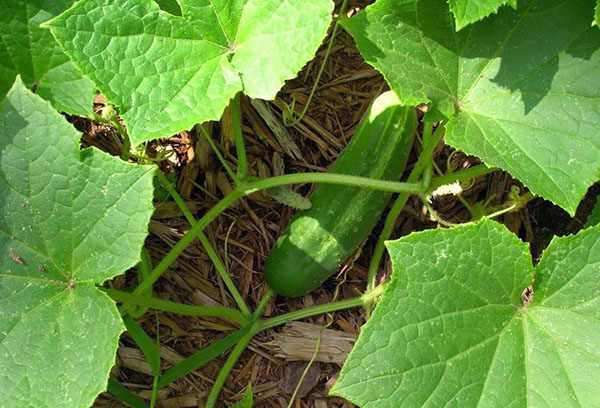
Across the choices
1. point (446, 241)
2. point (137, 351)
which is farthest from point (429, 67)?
point (137, 351)

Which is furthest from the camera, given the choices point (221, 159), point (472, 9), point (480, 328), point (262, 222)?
point (262, 222)

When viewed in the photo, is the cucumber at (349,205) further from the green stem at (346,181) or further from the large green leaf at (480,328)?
the large green leaf at (480,328)

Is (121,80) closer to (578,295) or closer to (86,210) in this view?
(86,210)

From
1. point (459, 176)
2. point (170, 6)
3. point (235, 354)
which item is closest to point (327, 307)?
point (235, 354)

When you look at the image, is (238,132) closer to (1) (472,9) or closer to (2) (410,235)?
(2) (410,235)

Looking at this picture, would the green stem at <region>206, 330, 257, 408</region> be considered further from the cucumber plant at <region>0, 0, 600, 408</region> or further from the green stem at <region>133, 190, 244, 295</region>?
the cucumber plant at <region>0, 0, 600, 408</region>

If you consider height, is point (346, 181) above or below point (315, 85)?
below

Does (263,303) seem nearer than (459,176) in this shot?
No
